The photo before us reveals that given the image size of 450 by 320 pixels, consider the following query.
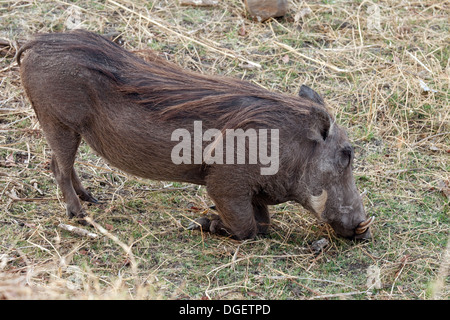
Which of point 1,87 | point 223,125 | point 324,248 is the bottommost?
point 324,248

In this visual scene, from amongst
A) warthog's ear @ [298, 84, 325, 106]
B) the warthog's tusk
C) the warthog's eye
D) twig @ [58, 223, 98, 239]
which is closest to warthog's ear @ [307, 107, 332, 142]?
the warthog's eye

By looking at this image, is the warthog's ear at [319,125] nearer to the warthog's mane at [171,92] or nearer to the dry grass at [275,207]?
the warthog's mane at [171,92]

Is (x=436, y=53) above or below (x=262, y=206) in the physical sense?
above

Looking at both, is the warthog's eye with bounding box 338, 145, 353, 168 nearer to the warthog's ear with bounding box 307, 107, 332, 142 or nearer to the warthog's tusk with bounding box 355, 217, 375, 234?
the warthog's ear with bounding box 307, 107, 332, 142

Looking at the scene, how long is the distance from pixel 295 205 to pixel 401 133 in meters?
1.42

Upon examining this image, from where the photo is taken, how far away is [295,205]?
5.15m

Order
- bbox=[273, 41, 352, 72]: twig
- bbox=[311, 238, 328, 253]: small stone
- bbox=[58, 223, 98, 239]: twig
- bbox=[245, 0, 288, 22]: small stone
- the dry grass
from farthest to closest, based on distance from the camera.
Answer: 1. bbox=[245, 0, 288, 22]: small stone
2. bbox=[273, 41, 352, 72]: twig
3. bbox=[311, 238, 328, 253]: small stone
4. bbox=[58, 223, 98, 239]: twig
5. the dry grass

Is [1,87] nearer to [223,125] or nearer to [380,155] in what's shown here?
[223,125]

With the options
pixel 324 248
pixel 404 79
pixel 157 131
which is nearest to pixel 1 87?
pixel 157 131

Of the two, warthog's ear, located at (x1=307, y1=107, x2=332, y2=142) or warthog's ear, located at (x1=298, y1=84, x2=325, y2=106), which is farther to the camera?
warthog's ear, located at (x1=298, y1=84, x2=325, y2=106)

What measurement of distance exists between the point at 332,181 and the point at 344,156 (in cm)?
19

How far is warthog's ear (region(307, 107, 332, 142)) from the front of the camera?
4.26 m

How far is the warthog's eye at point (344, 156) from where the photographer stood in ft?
14.5

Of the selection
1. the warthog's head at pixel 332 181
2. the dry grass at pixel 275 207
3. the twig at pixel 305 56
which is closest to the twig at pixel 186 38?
the dry grass at pixel 275 207
